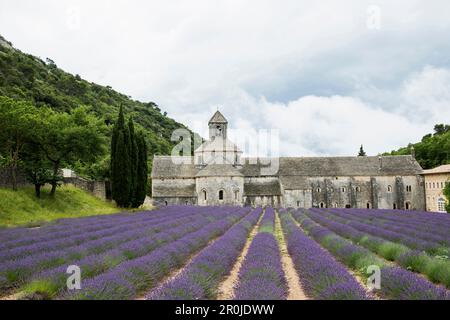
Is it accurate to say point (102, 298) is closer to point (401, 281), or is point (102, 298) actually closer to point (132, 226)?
point (401, 281)

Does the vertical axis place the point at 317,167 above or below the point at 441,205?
above

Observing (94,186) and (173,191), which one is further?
(173,191)

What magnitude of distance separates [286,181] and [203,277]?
42.0 m

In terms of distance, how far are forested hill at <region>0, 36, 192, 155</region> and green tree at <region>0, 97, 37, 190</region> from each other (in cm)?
3395

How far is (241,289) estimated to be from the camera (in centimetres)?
689

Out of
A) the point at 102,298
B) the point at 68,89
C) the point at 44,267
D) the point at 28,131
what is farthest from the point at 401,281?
the point at 68,89

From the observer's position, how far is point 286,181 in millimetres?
49094

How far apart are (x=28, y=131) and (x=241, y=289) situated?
23.5 metres

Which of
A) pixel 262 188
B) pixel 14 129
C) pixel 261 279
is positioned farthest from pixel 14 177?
pixel 262 188

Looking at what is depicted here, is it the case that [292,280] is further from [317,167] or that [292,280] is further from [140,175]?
[317,167]

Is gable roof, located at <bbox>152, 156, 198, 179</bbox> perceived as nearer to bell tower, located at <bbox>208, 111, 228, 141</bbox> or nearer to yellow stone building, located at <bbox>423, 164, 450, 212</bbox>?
bell tower, located at <bbox>208, 111, 228, 141</bbox>

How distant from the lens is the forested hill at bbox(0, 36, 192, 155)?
73250mm

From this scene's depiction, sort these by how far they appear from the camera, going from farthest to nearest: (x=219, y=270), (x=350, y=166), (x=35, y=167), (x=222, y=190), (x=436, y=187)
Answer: (x=350, y=166) < (x=436, y=187) < (x=222, y=190) < (x=35, y=167) < (x=219, y=270)

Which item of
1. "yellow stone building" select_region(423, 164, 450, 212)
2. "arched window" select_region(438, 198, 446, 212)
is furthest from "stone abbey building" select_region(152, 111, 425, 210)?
"arched window" select_region(438, 198, 446, 212)
